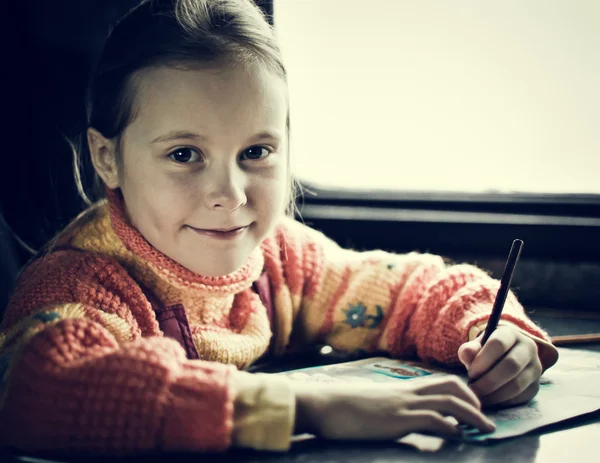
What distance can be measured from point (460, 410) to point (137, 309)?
0.36 m

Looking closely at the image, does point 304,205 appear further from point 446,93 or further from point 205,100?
point 205,100

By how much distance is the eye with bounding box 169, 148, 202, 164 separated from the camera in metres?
0.75

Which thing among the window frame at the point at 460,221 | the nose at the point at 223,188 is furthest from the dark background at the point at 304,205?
the nose at the point at 223,188

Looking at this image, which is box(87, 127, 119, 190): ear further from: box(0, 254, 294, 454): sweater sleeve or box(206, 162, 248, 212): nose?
box(0, 254, 294, 454): sweater sleeve

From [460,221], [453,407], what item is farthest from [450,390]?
[460,221]

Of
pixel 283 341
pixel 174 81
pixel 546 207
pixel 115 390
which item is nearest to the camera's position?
pixel 115 390

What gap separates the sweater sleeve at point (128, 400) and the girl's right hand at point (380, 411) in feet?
0.10

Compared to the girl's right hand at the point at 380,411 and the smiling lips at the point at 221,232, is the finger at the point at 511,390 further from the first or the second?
the smiling lips at the point at 221,232

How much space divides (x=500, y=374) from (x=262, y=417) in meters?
0.26

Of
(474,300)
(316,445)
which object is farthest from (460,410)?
(474,300)

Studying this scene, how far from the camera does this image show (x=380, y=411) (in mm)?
595

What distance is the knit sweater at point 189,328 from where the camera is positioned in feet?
1.82

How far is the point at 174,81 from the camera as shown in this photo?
29.1 inches

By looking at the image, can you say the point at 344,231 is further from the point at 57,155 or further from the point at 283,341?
the point at 57,155
